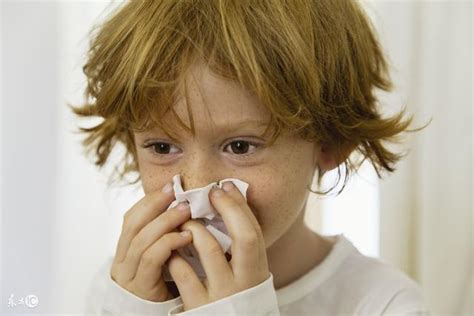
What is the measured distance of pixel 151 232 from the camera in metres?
1.04

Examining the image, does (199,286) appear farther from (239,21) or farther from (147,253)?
(239,21)

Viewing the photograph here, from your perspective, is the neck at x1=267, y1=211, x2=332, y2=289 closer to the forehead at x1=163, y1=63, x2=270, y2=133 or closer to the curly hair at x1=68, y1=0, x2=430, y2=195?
the curly hair at x1=68, y1=0, x2=430, y2=195

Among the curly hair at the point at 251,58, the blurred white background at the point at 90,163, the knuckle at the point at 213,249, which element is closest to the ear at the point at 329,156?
the curly hair at the point at 251,58

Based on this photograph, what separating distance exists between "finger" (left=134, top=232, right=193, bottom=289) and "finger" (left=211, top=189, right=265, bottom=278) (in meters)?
0.06

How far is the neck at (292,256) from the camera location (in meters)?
1.26

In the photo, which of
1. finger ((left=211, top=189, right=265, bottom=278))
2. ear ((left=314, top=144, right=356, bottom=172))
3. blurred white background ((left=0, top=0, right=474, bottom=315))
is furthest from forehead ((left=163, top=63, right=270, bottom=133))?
blurred white background ((left=0, top=0, right=474, bottom=315))

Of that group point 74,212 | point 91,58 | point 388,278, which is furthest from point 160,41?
point 74,212

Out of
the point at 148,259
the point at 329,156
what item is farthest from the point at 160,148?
the point at 329,156

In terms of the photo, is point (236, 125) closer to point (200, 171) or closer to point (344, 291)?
point (200, 171)

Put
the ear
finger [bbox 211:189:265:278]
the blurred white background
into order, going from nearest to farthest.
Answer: finger [bbox 211:189:265:278], the ear, the blurred white background

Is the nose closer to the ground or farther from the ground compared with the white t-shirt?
farther from the ground

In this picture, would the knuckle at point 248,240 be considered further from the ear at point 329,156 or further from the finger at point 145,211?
the ear at point 329,156

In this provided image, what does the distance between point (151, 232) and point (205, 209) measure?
0.09 metres

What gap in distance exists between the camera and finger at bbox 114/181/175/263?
1.06 metres
